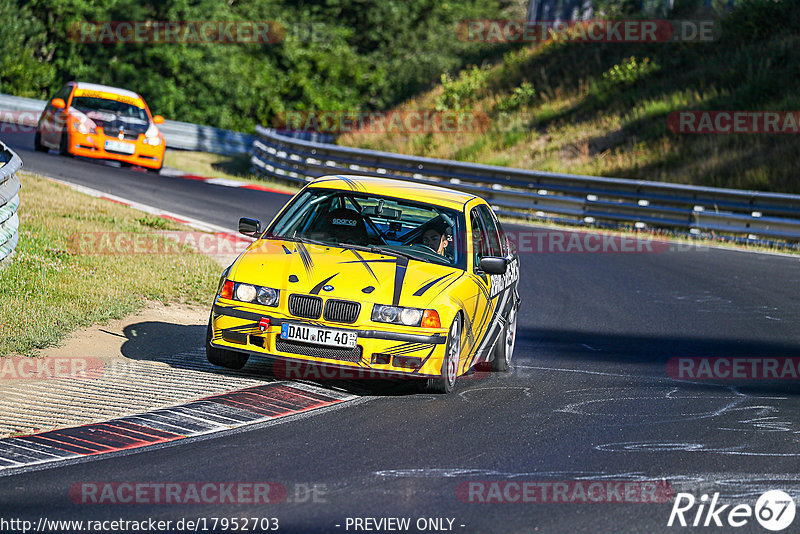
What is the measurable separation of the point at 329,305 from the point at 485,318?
171cm

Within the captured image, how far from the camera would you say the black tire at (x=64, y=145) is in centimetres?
2422

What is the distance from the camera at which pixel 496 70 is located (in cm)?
3703

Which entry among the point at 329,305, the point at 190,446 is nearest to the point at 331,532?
the point at 190,446

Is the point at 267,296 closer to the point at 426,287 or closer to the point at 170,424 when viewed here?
the point at 426,287

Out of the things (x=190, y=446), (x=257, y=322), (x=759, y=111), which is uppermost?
(x=759, y=111)

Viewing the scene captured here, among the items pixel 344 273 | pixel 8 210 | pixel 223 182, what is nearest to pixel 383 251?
pixel 344 273

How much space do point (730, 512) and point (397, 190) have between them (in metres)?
4.69

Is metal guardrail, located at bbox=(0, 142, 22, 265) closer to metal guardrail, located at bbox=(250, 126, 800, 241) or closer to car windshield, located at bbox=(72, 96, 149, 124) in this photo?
car windshield, located at bbox=(72, 96, 149, 124)

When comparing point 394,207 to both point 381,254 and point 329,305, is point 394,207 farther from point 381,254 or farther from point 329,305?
point 329,305

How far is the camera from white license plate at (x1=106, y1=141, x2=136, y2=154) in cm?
2398

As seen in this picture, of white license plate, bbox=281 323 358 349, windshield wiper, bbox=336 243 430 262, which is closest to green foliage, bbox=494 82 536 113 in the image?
windshield wiper, bbox=336 243 430 262

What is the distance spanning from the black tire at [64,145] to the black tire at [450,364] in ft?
58.6

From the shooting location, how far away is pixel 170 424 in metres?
7.08

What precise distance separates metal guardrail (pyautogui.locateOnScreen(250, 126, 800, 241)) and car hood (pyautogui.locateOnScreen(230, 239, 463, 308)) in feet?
45.4
